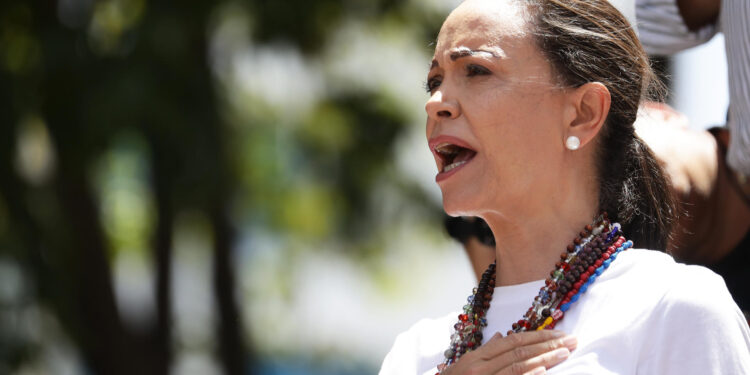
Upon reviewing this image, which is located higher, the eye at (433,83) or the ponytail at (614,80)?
the eye at (433,83)

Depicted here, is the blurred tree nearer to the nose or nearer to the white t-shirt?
the nose

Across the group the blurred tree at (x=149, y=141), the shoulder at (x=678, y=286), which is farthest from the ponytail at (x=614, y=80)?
the blurred tree at (x=149, y=141)

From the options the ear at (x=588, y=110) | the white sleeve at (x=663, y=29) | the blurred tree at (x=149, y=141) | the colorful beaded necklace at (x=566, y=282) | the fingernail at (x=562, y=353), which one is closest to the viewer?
the fingernail at (x=562, y=353)

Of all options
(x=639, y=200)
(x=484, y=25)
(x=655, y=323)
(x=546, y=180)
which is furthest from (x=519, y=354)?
(x=484, y=25)

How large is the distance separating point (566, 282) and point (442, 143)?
0.39 metres

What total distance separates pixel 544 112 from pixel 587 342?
50cm

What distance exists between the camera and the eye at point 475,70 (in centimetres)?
223

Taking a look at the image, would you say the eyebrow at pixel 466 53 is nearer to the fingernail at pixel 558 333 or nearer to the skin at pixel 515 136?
the skin at pixel 515 136

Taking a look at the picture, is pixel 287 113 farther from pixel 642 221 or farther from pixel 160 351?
pixel 642 221

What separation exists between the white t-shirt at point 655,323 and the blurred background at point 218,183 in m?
4.53

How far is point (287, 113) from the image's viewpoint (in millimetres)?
8500

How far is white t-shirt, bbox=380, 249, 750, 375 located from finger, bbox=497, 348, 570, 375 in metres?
0.01

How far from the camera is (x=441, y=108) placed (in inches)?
87.7

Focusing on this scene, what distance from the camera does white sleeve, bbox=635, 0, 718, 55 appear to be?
117 inches
